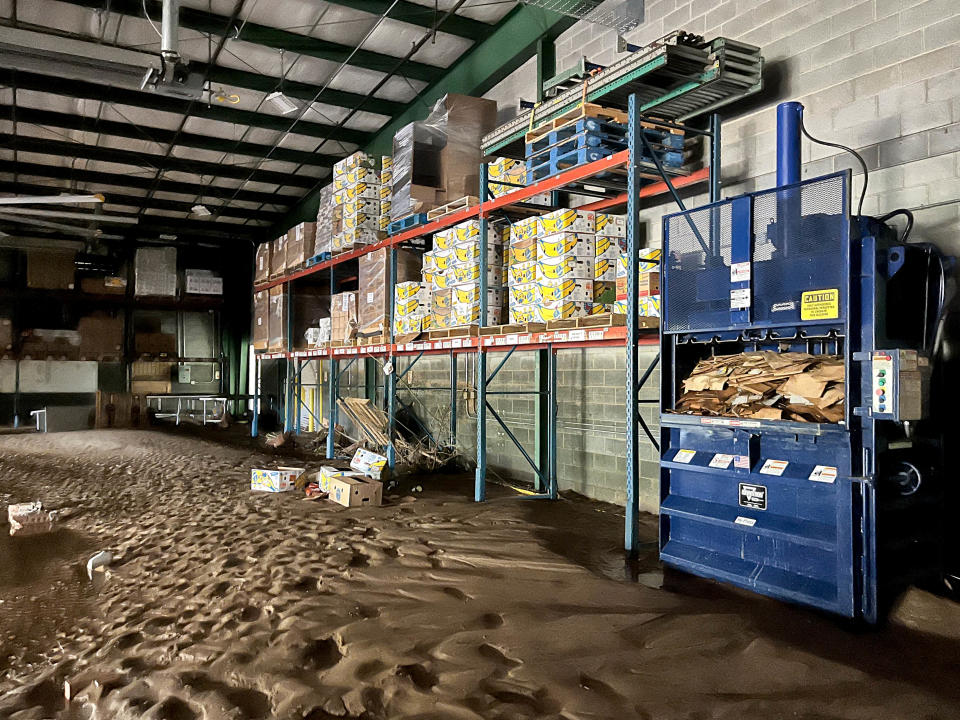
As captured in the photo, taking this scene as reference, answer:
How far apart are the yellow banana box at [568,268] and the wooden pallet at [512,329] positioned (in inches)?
18.2

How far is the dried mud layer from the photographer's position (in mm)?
2844

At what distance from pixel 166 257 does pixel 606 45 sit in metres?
14.6

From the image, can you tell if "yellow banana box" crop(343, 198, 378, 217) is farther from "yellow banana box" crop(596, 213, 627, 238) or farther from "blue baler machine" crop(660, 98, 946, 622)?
"blue baler machine" crop(660, 98, 946, 622)

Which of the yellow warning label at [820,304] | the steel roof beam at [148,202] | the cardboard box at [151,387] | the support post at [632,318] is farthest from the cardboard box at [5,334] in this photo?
the yellow warning label at [820,304]

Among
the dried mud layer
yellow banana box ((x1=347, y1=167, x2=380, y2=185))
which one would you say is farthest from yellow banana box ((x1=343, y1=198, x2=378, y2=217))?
the dried mud layer

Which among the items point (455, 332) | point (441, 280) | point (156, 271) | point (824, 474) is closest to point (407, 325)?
point (441, 280)

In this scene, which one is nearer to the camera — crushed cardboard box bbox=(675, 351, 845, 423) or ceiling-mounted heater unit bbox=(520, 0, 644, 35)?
crushed cardboard box bbox=(675, 351, 845, 423)

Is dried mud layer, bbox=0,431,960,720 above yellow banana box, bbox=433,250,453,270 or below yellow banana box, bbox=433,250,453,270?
below

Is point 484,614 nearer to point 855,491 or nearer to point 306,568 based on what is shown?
point 306,568

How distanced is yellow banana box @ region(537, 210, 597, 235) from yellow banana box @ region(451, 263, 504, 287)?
1074mm

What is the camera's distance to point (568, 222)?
238 inches

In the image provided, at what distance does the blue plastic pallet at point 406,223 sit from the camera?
8297mm

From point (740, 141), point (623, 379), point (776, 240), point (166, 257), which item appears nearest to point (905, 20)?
point (740, 141)

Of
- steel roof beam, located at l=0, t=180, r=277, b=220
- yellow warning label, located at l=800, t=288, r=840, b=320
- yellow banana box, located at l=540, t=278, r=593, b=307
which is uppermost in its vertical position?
steel roof beam, located at l=0, t=180, r=277, b=220
